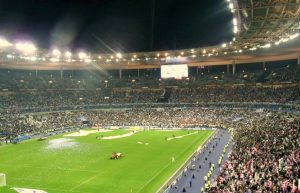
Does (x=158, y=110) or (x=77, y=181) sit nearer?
(x=77, y=181)

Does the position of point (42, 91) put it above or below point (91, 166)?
above

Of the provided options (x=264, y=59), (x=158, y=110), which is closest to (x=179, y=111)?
(x=158, y=110)

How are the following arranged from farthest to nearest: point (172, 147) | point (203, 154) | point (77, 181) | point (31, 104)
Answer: point (31, 104), point (172, 147), point (203, 154), point (77, 181)

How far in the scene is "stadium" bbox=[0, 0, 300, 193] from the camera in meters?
33.1

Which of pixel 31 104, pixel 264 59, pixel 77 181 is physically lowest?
pixel 77 181

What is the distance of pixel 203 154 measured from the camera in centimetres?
4697

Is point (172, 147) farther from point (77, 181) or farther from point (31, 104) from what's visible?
point (31, 104)

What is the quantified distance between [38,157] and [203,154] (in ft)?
74.5

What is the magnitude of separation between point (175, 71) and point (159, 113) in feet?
39.8

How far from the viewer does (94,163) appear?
1747 inches

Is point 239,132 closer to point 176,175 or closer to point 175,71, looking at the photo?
point 176,175

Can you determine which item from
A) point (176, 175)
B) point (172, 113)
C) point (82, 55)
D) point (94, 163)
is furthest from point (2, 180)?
point (172, 113)

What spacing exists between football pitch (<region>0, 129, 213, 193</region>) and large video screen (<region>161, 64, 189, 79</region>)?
29.7 metres

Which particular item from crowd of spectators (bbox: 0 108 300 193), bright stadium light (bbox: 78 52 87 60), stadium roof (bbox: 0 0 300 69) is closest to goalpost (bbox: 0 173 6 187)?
crowd of spectators (bbox: 0 108 300 193)
